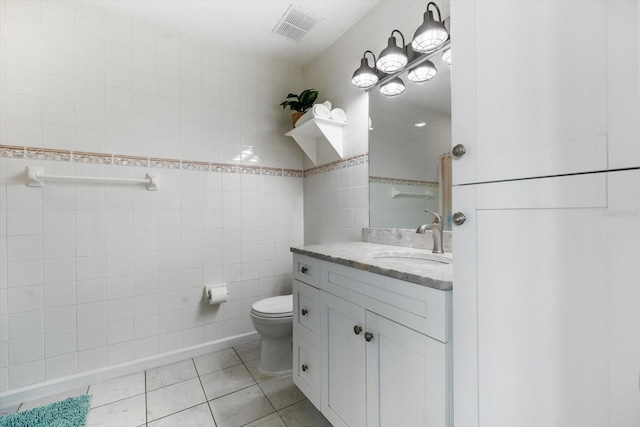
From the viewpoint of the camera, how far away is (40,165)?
1697mm

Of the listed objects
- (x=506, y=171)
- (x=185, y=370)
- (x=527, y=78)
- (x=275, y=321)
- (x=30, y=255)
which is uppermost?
(x=527, y=78)

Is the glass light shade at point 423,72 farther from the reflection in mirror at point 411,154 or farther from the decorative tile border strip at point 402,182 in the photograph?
the decorative tile border strip at point 402,182

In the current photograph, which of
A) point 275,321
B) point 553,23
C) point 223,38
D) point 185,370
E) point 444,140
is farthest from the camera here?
point 223,38

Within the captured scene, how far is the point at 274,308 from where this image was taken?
74.2 inches

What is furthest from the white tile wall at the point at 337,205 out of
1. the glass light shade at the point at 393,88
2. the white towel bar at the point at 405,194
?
the glass light shade at the point at 393,88

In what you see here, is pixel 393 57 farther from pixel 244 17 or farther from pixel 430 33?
pixel 244 17

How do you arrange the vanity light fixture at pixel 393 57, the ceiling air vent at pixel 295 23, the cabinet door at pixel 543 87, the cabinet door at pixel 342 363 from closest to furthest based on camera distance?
1. the cabinet door at pixel 543 87
2. the cabinet door at pixel 342 363
3. the vanity light fixture at pixel 393 57
4. the ceiling air vent at pixel 295 23

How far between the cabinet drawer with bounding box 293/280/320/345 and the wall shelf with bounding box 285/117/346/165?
3.59 feet

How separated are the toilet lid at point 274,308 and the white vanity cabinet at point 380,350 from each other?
1.32 ft

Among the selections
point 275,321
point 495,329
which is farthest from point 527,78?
point 275,321

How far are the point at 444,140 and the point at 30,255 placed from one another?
247 cm

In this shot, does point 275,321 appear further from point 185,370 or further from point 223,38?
point 223,38

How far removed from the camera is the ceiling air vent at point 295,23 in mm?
1927

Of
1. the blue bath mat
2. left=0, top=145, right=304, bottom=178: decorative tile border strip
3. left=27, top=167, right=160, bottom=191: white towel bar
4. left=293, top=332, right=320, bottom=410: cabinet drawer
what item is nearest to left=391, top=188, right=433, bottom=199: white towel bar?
left=293, top=332, right=320, bottom=410: cabinet drawer
